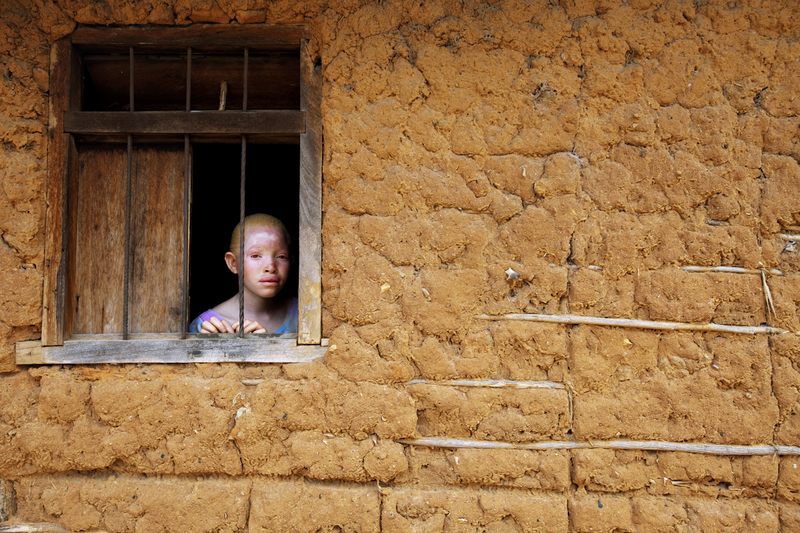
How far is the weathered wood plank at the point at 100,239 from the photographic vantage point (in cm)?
219

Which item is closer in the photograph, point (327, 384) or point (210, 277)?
point (327, 384)

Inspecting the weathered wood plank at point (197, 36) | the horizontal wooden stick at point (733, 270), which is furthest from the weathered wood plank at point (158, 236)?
the horizontal wooden stick at point (733, 270)

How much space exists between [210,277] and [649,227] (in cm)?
355

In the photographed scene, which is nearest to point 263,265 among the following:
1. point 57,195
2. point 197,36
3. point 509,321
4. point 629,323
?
point 57,195

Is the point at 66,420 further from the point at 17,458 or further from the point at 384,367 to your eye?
the point at 384,367

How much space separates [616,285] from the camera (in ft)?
6.47

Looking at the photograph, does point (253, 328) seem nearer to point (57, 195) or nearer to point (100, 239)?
point (100, 239)

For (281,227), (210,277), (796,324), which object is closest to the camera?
(796,324)

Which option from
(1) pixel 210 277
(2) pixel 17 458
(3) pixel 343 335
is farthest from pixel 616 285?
(1) pixel 210 277

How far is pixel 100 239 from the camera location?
2.22 metres

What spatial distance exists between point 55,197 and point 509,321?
1989mm

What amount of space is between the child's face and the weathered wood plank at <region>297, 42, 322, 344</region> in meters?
0.51

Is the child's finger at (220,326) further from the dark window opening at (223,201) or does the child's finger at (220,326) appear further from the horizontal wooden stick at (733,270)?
the horizontal wooden stick at (733,270)

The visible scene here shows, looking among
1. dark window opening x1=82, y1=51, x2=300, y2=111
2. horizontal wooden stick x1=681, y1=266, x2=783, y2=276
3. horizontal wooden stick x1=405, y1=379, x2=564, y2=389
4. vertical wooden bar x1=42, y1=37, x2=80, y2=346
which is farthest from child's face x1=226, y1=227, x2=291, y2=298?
horizontal wooden stick x1=681, y1=266, x2=783, y2=276
